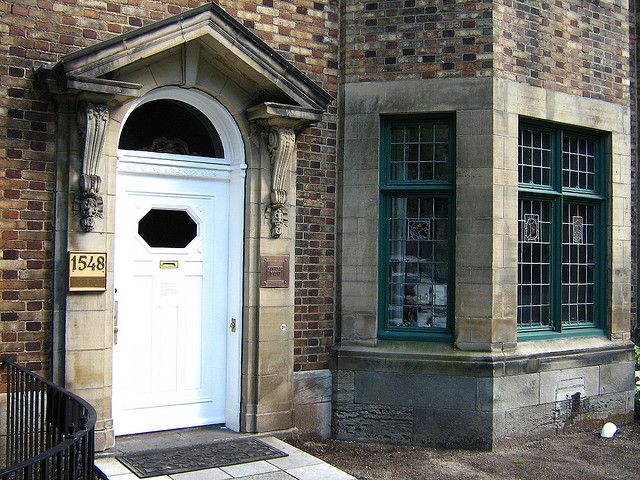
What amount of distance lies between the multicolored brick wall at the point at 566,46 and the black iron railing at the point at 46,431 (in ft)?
17.1

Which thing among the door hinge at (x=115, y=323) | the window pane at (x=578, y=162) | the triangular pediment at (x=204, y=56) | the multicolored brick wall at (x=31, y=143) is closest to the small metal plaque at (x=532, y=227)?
the window pane at (x=578, y=162)

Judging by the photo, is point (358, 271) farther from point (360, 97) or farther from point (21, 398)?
point (21, 398)

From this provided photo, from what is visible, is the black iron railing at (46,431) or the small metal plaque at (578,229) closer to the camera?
the black iron railing at (46,431)

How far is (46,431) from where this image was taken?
536 cm

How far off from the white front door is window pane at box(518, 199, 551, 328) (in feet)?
10.3

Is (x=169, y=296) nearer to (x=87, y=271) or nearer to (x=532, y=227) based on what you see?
(x=87, y=271)

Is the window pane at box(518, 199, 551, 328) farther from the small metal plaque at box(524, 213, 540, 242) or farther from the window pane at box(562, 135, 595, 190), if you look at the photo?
the window pane at box(562, 135, 595, 190)

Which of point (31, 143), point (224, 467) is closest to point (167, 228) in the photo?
point (31, 143)

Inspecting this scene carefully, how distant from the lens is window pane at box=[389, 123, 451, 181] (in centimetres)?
801

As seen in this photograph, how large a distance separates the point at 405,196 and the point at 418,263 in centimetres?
71

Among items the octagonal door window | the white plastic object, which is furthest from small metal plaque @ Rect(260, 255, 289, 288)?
the white plastic object

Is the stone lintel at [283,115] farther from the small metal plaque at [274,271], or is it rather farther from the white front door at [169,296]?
the small metal plaque at [274,271]

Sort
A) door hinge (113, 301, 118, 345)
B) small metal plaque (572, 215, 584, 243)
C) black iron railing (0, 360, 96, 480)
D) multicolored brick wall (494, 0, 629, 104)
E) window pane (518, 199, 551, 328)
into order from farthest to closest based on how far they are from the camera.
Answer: small metal plaque (572, 215, 584, 243) < window pane (518, 199, 551, 328) < multicolored brick wall (494, 0, 629, 104) < door hinge (113, 301, 118, 345) < black iron railing (0, 360, 96, 480)

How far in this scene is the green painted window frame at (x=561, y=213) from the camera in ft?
27.3
